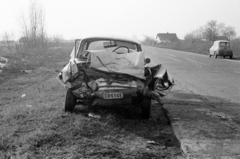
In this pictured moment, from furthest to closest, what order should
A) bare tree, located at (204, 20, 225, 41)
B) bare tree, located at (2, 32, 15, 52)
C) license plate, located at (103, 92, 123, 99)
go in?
1. bare tree, located at (204, 20, 225, 41)
2. bare tree, located at (2, 32, 15, 52)
3. license plate, located at (103, 92, 123, 99)

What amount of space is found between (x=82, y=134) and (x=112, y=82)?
1.37m

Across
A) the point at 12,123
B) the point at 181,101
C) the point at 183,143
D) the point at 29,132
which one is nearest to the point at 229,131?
the point at 183,143

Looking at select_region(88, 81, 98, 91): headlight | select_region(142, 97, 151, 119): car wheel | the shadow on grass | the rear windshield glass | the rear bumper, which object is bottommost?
the shadow on grass

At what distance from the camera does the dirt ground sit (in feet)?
12.4

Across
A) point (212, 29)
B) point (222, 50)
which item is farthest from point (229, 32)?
point (222, 50)

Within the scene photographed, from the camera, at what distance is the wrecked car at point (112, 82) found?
17.7ft

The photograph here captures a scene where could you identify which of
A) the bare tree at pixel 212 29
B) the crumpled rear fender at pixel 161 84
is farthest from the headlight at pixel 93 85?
the bare tree at pixel 212 29

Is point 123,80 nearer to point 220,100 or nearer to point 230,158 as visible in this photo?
point 230,158

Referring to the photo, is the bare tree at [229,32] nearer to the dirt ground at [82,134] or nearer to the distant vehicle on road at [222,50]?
the distant vehicle on road at [222,50]

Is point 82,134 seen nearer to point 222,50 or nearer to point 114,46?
point 114,46

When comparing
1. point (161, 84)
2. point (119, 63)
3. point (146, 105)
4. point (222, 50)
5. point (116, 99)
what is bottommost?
point (146, 105)

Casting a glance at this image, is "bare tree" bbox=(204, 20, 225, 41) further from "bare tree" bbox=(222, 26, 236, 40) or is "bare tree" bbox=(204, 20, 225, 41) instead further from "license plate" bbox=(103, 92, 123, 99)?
"license plate" bbox=(103, 92, 123, 99)

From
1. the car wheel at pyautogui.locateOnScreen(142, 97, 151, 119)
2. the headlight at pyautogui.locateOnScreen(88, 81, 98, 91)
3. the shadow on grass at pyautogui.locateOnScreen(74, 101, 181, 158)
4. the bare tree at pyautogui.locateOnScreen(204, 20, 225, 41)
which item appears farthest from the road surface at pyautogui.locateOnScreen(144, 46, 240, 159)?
the bare tree at pyautogui.locateOnScreen(204, 20, 225, 41)

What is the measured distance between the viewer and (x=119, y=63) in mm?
5980
